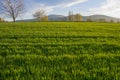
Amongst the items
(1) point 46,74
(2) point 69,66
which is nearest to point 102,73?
(2) point 69,66

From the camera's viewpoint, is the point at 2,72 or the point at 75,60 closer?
the point at 2,72

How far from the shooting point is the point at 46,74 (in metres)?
7.02

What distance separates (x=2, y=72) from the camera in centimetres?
731

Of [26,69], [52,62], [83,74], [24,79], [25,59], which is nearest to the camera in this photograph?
[24,79]

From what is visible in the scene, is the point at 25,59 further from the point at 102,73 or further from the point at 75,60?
the point at 102,73

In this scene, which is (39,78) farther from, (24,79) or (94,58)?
(94,58)

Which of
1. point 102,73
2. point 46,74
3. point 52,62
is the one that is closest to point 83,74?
point 102,73

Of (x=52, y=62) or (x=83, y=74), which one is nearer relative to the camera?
(x=83, y=74)

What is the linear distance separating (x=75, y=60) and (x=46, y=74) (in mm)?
2154

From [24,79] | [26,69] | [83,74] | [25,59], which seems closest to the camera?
[24,79]

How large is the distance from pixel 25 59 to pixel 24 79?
8.50 feet

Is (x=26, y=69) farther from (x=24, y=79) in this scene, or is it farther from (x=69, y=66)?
(x=69, y=66)

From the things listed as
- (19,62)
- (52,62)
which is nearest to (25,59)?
(19,62)

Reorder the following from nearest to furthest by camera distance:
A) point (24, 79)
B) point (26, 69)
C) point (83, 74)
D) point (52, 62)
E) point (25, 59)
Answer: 1. point (24, 79)
2. point (83, 74)
3. point (26, 69)
4. point (52, 62)
5. point (25, 59)
